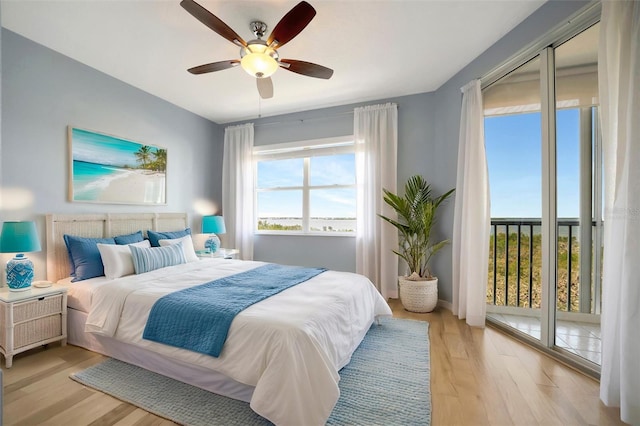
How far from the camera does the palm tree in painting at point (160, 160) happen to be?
3890mm

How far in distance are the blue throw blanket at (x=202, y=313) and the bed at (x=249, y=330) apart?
0.19 ft

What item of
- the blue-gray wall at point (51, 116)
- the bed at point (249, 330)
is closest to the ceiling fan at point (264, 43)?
the blue-gray wall at point (51, 116)

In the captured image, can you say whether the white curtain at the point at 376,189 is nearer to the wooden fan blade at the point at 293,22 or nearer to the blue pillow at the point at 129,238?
the wooden fan blade at the point at 293,22

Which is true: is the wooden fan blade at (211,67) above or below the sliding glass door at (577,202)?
above

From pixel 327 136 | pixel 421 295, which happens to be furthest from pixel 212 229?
pixel 421 295

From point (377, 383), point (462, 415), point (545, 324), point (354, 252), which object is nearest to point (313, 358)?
point (377, 383)

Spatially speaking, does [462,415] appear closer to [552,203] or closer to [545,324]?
[545,324]

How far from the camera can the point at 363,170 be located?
415 centimetres

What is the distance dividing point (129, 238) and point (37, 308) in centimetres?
104

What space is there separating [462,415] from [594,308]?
162 cm

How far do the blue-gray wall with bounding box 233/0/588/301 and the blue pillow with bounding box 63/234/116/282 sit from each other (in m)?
2.35

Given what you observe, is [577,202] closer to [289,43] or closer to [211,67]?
[289,43]

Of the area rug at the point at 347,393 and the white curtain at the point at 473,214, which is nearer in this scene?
the area rug at the point at 347,393

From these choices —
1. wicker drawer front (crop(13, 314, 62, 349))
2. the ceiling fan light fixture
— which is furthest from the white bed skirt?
the ceiling fan light fixture
